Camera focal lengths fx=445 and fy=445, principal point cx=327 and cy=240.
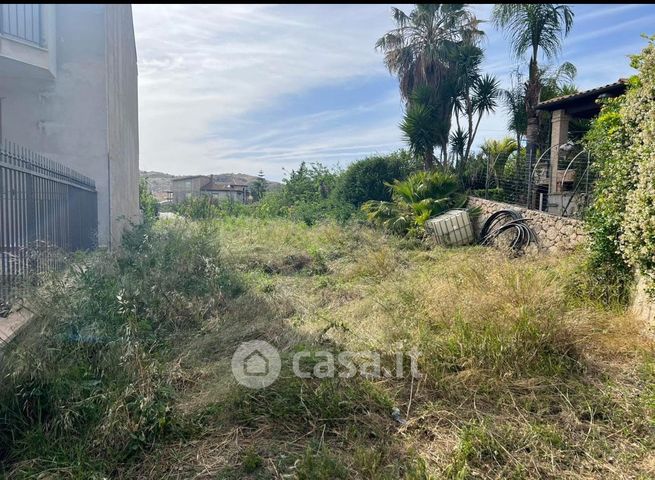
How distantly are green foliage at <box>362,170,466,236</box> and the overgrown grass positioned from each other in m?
7.08

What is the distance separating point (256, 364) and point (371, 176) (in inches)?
561

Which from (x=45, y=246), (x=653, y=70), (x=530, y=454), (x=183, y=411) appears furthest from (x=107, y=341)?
(x=653, y=70)

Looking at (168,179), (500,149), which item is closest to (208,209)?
(500,149)

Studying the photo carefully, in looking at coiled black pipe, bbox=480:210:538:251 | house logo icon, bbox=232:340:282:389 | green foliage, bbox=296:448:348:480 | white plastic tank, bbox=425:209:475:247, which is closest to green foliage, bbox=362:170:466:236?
white plastic tank, bbox=425:209:475:247

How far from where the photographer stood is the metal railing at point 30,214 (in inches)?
152

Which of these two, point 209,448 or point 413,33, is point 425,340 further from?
point 413,33

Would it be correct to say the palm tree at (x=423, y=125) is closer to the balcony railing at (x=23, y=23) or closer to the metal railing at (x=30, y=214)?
the balcony railing at (x=23, y=23)

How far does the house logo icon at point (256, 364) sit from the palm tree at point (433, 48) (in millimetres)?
14188

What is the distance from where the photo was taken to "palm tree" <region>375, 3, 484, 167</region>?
55.1 feet

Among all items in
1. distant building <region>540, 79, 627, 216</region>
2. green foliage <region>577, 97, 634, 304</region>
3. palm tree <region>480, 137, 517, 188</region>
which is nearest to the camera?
green foliage <region>577, 97, 634, 304</region>

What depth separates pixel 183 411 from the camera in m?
2.95

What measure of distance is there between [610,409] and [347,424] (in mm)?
1786

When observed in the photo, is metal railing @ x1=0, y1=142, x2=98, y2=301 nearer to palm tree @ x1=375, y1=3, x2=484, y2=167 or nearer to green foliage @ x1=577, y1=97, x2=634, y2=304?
green foliage @ x1=577, y1=97, x2=634, y2=304

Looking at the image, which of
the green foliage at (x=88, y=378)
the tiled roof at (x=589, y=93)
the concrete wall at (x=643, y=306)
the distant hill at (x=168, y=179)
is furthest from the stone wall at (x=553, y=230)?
the distant hill at (x=168, y=179)
